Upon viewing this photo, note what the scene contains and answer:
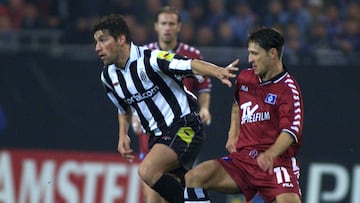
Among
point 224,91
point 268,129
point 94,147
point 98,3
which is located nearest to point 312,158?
point 224,91

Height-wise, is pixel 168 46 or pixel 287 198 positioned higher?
pixel 168 46

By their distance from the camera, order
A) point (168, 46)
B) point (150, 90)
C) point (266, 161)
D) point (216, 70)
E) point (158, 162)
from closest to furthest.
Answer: point (266, 161) → point (216, 70) → point (158, 162) → point (150, 90) → point (168, 46)

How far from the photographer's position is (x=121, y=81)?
9.14 meters

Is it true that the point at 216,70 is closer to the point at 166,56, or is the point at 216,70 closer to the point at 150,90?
the point at 166,56

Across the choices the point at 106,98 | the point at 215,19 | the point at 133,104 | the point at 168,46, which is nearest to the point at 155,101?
the point at 133,104

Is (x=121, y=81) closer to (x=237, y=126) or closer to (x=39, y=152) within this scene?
(x=237, y=126)

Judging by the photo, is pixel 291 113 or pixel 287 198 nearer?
pixel 291 113

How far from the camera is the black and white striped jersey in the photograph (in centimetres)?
901

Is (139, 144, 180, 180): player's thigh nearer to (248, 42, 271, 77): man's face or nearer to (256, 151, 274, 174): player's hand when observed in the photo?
(248, 42, 271, 77): man's face

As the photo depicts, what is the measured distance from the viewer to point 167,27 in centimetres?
1104

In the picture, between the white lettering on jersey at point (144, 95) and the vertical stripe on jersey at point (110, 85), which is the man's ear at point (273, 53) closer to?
the white lettering on jersey at point (144, 95)

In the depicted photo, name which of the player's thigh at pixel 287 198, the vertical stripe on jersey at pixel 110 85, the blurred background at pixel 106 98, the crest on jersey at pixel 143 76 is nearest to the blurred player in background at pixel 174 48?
the blurred background at pixel 106 98

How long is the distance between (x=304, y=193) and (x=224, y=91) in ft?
5.08

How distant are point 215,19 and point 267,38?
643 centimetres
